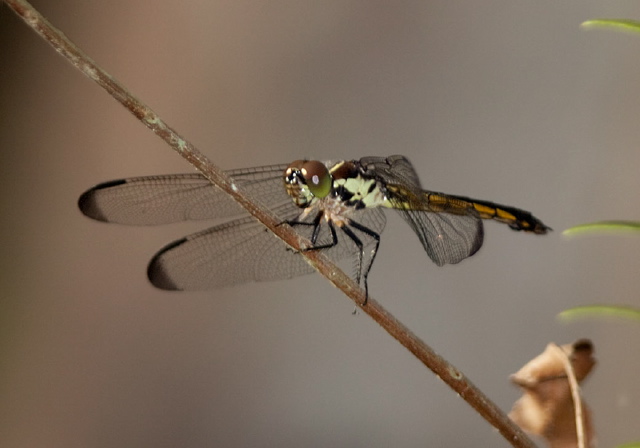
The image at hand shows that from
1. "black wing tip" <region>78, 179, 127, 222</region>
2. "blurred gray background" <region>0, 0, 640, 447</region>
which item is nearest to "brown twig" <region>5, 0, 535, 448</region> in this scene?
"black wing tip" <region>78, 179, 127, 222</region>

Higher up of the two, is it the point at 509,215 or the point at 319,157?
the point at 319,157

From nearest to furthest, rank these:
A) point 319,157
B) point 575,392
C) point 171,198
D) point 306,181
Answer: point 575,392 < point 306,181 < point 171,198 < point 319,157

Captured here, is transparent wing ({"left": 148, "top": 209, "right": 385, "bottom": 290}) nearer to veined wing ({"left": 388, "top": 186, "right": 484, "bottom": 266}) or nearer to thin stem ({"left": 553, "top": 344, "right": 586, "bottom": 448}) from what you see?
veined wing ({"left": 388, "top": 186, "right": 484, "bottom": 266})

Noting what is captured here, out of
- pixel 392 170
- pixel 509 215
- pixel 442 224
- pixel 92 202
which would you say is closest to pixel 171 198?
pixel 92 202

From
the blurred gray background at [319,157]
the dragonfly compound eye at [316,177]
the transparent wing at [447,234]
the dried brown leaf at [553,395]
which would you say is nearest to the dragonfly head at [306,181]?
the dragonfly compound eye at [316,177]

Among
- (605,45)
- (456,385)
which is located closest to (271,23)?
(605,45)

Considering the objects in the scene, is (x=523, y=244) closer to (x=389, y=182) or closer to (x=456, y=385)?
(x=389, y=182)

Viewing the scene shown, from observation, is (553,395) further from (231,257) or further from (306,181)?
(231,257)

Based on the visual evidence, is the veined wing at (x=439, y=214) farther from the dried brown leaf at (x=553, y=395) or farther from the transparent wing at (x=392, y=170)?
the dried brown leaf at (x=553, y=395)
